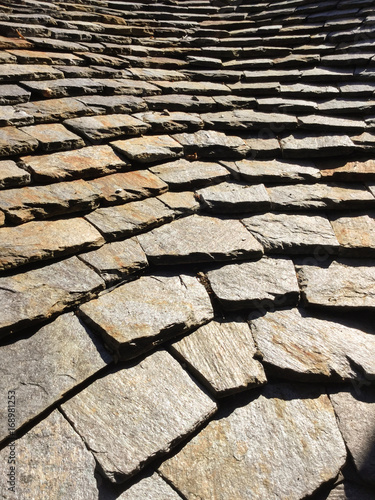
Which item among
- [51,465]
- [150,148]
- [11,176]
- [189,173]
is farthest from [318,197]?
[51,465]

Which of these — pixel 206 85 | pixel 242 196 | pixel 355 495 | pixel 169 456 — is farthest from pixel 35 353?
pixel 206 85

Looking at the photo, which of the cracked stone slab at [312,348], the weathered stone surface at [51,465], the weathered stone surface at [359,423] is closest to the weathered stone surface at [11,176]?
the weathered stone surface at [51,465]

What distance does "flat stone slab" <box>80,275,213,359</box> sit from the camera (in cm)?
150

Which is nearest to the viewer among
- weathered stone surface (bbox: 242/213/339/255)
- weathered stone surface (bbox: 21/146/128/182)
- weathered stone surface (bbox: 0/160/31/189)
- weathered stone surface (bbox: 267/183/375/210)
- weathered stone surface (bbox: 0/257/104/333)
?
weathered stone surface (bbox: 0/257/104/333)

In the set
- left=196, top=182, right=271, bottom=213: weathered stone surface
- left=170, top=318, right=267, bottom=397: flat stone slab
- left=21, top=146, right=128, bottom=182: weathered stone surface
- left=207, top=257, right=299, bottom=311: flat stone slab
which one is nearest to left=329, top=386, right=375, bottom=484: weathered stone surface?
left=170, top=318, right=267, bottom=397: flat stone slab

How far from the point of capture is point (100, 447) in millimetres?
1274

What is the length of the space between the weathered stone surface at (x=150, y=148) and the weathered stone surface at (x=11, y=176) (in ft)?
1.82

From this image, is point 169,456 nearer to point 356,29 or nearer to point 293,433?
point 293,433

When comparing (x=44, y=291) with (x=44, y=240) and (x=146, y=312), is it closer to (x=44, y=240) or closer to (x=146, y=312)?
(x=44, y=240)

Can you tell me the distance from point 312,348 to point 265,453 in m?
0.49

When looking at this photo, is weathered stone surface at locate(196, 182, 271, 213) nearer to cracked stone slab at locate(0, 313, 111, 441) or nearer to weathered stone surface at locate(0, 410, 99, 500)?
cracked stone slab at locate(0, 313, 111, 441)

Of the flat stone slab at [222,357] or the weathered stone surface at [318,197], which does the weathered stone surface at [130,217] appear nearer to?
the flat stone slab at [222,357]

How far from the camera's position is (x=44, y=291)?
4.96 feet

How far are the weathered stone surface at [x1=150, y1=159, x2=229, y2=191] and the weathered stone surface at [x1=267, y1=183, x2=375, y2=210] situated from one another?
0.99 ft
